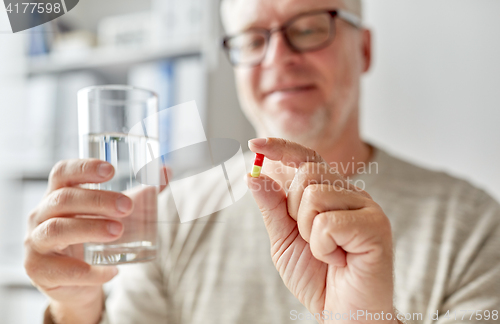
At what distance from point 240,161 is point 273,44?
46 cm

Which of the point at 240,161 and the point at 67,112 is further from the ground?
the point at 67,112

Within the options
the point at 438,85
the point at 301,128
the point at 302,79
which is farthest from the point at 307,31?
the point at 438,85

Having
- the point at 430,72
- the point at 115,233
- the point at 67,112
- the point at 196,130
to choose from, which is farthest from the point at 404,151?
the point at 67,112

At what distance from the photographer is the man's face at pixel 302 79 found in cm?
96

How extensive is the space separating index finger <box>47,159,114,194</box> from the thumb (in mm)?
218

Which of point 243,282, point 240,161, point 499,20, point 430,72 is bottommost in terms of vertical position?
point 243,282

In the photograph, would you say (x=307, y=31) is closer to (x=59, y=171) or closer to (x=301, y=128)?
(x=301, y=128)

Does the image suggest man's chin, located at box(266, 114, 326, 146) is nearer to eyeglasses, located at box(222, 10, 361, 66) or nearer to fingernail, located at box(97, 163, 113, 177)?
eyeglasses, located at box(222, 10, 361, 66)

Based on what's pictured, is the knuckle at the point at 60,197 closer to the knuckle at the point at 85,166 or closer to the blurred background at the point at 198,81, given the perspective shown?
the knuckle at the point at 85,166

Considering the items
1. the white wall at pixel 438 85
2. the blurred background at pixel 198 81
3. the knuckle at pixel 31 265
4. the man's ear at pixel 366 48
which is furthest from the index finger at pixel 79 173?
the white wall at pixel 438 85

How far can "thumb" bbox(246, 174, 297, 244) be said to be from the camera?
0.43 metres

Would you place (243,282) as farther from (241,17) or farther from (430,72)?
(430,72)

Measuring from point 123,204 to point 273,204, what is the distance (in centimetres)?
22

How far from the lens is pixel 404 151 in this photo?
50.1 inches
